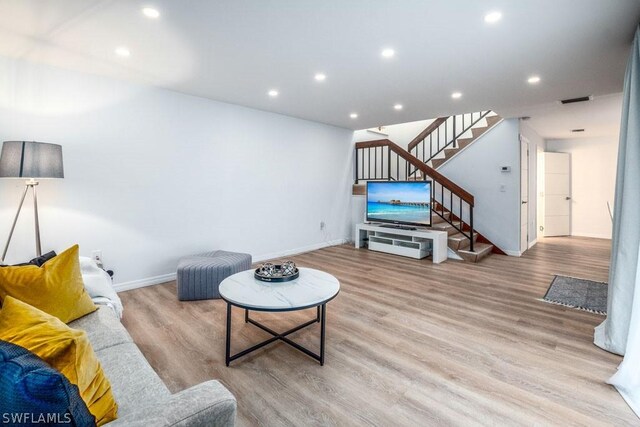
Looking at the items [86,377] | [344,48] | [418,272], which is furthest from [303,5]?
[418,272]

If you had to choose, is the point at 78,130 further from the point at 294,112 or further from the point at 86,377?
the point at 86,377

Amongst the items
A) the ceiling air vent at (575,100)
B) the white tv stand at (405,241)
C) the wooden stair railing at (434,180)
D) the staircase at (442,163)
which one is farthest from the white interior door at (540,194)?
the white tv stand at (405,241)

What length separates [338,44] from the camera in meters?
2.69

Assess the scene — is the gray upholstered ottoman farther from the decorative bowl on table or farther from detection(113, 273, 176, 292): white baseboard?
the decorative bowl on table

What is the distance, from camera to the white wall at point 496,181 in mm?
5449

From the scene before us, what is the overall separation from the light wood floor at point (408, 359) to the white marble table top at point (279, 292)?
495 millimetres

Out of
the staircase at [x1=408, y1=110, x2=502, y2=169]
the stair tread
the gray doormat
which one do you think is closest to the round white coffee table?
the gray doormat

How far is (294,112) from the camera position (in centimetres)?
510

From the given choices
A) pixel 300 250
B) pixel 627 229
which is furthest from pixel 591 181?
pixel 300 250

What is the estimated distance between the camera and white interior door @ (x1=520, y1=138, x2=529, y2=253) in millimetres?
5559

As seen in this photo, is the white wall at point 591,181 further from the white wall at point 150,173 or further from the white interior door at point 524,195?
the white wall at point 150,173

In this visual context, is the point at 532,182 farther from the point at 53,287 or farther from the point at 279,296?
the point at 53,287

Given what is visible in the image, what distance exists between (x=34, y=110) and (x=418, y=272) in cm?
486

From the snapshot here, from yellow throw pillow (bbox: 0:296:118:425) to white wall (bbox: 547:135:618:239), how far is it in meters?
9.59
